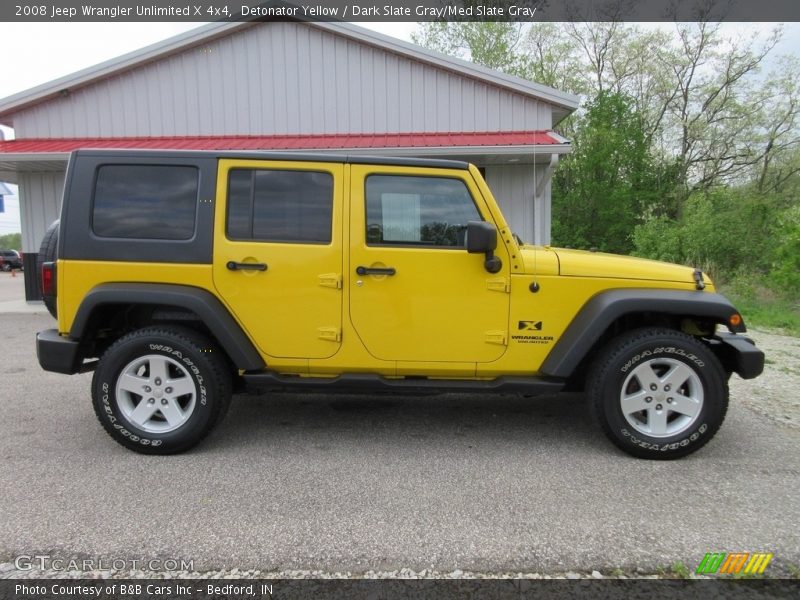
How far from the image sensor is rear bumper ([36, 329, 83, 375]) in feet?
11.4

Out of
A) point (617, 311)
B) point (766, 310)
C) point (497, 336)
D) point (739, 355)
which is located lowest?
point (766, 310)

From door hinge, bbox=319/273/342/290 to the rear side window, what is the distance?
0.95m

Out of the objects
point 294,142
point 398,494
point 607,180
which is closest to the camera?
point 398,494

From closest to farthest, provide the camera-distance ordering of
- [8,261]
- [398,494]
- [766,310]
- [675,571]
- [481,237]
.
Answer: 1. [675,571]
2. [398,494]
3. [481,237]
4. [766,310]
5. [8,261]

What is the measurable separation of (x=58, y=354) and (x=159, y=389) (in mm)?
721

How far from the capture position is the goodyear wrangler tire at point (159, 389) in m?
3.45

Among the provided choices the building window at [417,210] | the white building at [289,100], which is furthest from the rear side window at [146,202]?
the white building at [289,100]

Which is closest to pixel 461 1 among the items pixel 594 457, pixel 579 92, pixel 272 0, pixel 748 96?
pixel 579 92

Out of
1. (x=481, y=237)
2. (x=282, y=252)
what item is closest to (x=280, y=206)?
(x=282, y=252)

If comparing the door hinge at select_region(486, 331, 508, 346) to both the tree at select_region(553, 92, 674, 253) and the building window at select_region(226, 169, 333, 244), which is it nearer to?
the building window at select_region(226, 169, 333, 244)

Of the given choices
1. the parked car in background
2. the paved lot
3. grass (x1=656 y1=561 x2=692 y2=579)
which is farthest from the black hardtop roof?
the parked car in background

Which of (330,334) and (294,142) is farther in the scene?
(294,142)

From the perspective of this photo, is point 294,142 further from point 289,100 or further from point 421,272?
point 421,272

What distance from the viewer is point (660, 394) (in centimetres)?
343
